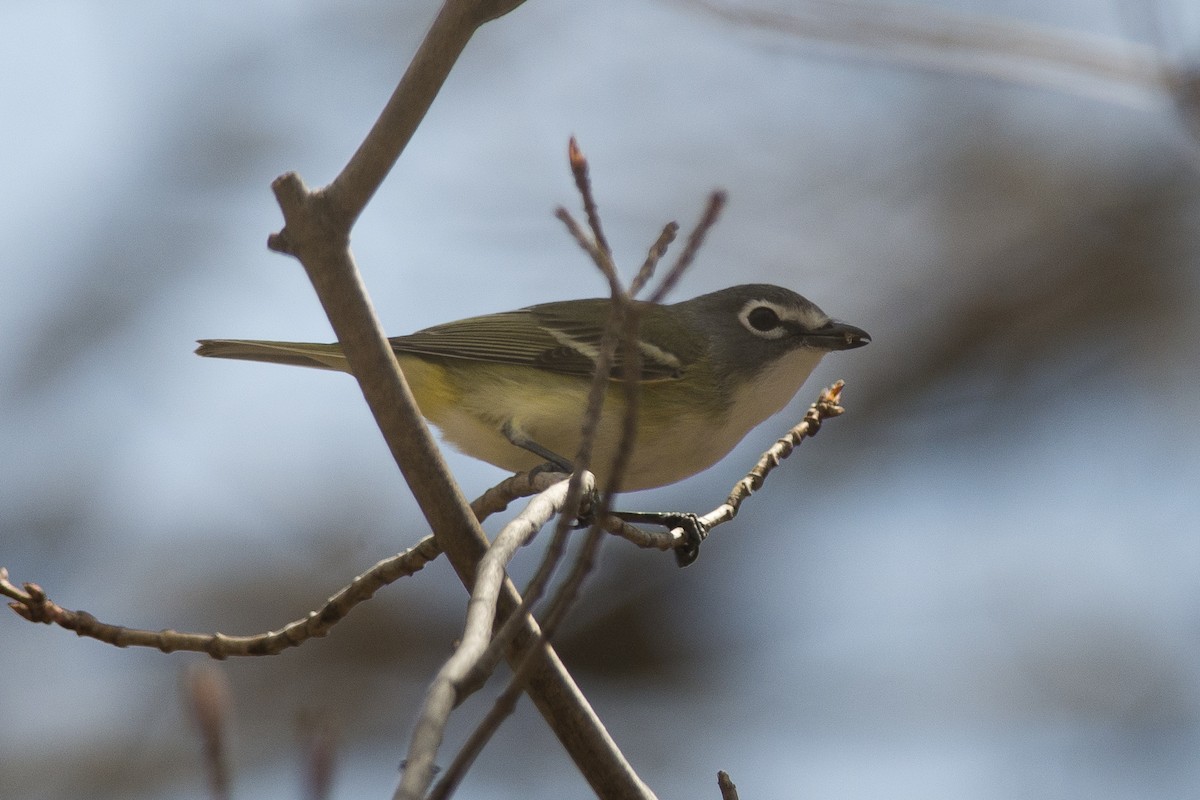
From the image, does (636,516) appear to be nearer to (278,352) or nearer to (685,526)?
(685,526)

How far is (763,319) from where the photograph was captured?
5348mm

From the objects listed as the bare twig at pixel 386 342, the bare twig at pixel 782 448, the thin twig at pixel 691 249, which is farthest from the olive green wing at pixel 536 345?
the thin twig at pixel 691 249

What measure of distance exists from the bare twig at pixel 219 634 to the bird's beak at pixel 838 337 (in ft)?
8.49

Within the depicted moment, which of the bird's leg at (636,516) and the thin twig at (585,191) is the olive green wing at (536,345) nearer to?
the bird's leg at (636,516)

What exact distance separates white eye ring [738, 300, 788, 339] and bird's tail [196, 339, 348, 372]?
1.81 meters

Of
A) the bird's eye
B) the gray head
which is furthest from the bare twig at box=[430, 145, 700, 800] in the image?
the bird's eye

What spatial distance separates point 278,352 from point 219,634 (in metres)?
1.97

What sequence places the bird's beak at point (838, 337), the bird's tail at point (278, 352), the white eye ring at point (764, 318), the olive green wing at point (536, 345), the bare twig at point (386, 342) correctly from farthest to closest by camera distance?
the white eye ring at point (764, 318) < the bird's beak at point (838, 337) < the olive green wing at point (536, 345) < the bird's tail at point (278, 352) < the bare twig at point (386, 342)

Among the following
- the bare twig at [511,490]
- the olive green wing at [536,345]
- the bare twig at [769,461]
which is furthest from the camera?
the olive green wing at [536,345]

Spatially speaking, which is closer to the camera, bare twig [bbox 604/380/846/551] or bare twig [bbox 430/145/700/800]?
bare twig [bbox 430/145/700/800]

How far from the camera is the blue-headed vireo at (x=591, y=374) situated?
459cm

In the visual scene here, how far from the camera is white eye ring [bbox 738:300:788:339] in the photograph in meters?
5.24

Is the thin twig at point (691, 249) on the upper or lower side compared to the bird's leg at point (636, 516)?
lower

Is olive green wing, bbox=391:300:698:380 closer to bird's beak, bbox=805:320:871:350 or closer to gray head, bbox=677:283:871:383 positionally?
gray head, bbox=677:283:871:383
